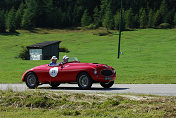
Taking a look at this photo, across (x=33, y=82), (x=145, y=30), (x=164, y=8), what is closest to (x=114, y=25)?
(x=145, y=30)

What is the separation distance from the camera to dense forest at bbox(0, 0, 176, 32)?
11006cm

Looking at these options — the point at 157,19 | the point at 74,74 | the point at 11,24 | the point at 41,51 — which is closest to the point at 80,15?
the point at 157,19

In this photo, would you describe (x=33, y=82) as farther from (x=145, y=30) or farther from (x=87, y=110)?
(x=145, y=30)

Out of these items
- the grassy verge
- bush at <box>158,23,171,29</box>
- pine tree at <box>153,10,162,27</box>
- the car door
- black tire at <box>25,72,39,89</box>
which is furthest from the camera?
pine tree at <box>153,10,162,27</box>

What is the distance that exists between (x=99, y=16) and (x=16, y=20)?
3355 centimetres

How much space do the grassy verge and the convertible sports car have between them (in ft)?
12.1

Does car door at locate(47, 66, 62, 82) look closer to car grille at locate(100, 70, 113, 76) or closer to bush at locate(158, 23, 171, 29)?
car grille at locate(100, 70, 113, 76)

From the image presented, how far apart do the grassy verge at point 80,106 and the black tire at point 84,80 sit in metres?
3.66

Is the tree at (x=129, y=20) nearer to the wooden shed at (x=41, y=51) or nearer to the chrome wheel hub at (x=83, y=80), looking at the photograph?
the wooden shed at (x=41, y=51)

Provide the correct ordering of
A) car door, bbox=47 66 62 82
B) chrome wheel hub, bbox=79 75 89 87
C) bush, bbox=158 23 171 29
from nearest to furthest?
chrome wheel hub, bbox=79 75 89 87, car door, bbox=47 66 62 82, bush, bbox=158 23 171 29

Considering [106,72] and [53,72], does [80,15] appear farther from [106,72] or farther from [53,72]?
[106,72]

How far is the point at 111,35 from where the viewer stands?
9819 cm

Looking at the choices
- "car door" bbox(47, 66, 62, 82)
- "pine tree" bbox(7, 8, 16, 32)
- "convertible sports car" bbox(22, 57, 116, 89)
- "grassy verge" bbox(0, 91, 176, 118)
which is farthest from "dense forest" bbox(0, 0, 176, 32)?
"grassy verge" bbox(0, 91, 176, 118)

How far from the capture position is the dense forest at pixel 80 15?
110 metres
